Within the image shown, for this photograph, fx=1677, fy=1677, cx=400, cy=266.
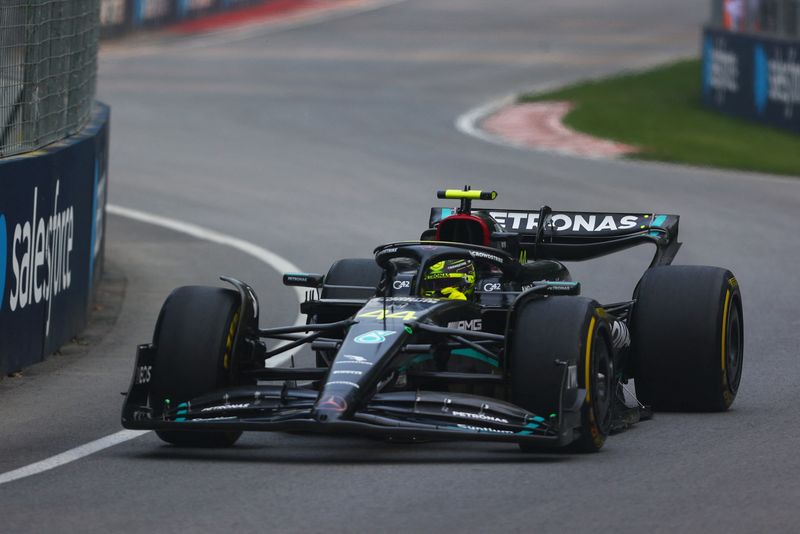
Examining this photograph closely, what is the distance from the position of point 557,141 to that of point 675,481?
18.5 metres

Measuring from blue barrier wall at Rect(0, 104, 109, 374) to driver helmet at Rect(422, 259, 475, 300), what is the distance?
3038 millimetres

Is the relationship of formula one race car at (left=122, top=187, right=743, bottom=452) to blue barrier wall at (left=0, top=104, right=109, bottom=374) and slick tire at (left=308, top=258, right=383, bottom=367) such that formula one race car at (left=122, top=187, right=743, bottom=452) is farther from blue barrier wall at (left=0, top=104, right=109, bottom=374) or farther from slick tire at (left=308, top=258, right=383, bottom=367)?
blue barrier wall at (left=0, top=104, right=109, bottom=374)

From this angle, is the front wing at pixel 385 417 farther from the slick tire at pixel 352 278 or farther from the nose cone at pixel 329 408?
the slick tire at pixel 352 278

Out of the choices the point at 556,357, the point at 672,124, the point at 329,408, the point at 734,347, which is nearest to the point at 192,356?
the point at 329,408

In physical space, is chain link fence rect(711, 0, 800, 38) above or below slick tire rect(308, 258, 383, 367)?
above

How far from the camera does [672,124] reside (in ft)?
92.6

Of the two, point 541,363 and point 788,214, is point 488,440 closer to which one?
point 541,363

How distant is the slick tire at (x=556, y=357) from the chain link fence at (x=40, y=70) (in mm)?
4500

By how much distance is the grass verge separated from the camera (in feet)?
79.6

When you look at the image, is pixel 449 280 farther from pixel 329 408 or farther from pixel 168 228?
pixel 168 228

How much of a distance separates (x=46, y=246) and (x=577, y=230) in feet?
12.1

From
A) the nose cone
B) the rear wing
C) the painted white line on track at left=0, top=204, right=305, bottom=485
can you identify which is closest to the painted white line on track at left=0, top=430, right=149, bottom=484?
the painted white line on track at left=0, top=204, right=305, bottom=485

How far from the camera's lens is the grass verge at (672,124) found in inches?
955

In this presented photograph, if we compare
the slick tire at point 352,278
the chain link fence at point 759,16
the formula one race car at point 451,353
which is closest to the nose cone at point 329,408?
the formula one race car at point 451,353
